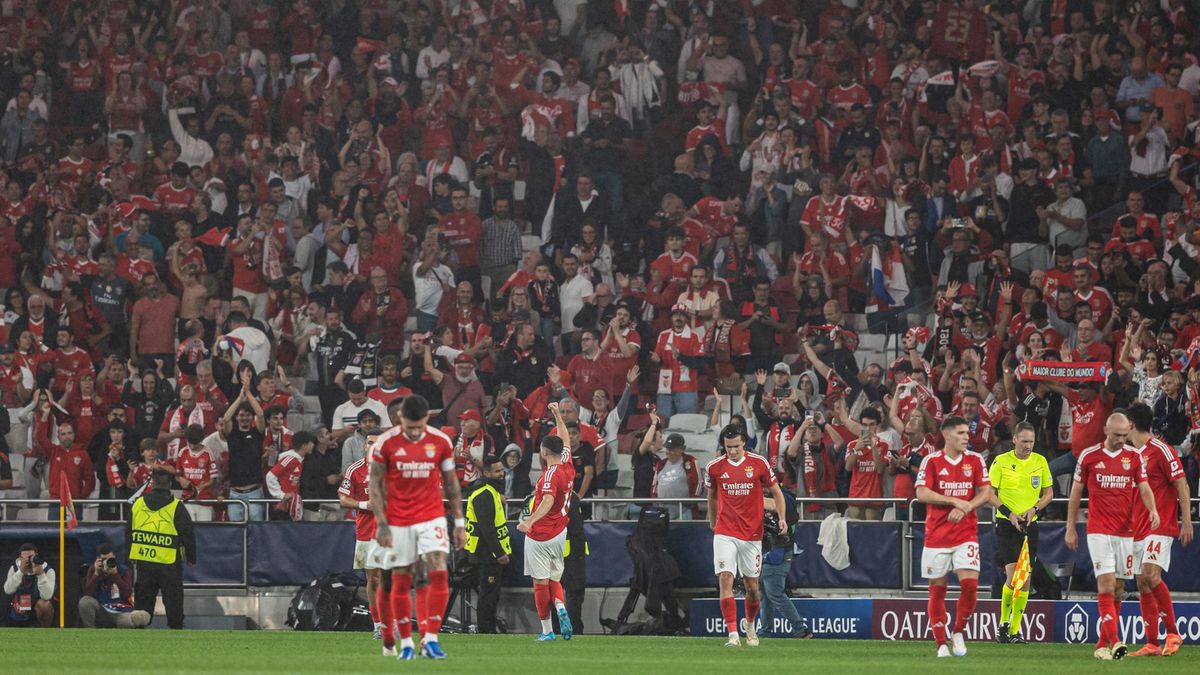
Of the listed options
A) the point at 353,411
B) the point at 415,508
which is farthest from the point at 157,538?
the point at 415,508

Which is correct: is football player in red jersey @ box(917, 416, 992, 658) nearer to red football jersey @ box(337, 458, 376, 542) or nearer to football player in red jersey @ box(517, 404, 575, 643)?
football player in red jersey @ box(517, 404, 575, 643)

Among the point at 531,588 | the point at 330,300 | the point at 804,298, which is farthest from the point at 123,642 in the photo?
the point at 804,298

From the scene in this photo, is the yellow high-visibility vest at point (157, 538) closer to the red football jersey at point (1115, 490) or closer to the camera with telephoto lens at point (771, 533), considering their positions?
the camera with telephoto lens at point (771, 533)

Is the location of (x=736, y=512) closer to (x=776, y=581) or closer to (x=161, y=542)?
(x=776, y=581)

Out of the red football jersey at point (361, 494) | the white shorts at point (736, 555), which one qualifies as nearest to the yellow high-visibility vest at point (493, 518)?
the red football jersey at point (361, 494)

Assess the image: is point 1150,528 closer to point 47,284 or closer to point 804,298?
point 804,298

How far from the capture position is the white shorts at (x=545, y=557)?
744 inches

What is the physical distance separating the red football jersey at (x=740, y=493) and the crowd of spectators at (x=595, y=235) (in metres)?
3.84

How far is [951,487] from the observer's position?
16.0 meters

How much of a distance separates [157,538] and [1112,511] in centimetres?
1158

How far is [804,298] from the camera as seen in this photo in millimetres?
24750

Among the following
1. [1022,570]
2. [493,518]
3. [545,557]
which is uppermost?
[493,518]

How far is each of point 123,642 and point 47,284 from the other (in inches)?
446

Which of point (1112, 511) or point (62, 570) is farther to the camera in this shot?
point (62, 570)
